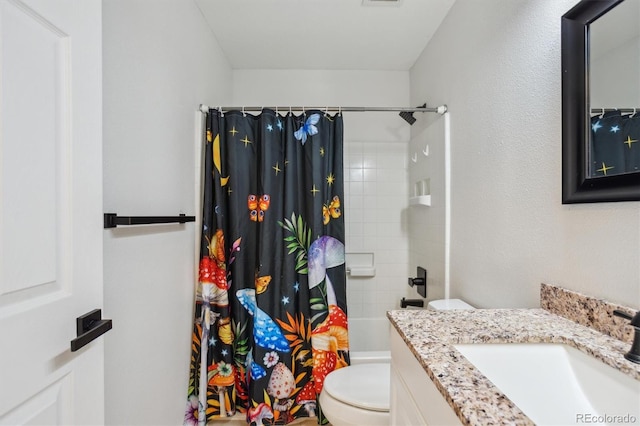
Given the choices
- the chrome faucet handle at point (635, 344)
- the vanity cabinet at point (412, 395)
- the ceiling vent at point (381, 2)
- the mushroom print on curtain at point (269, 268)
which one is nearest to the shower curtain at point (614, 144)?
the chrome faucet handle at point (635, 344)

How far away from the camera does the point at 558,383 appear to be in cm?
65

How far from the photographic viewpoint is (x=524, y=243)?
3.38 ft

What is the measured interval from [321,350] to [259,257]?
0.63 metres

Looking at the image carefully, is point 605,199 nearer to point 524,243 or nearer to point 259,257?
point 524,243

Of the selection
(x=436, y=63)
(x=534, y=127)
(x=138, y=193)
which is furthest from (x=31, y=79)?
(x=436, y=63)

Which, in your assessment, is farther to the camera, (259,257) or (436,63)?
(436,63)

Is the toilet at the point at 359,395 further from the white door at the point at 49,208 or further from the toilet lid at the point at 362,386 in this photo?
the white door at the point at 49,208

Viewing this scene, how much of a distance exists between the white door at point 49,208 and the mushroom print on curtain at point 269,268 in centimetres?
87

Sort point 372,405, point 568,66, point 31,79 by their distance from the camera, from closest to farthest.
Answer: point 31,79, point 568,66, point 372,405

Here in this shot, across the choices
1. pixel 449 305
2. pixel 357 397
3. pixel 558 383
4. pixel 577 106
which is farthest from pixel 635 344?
pixel 357 397

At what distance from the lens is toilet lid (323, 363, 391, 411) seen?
1.18m

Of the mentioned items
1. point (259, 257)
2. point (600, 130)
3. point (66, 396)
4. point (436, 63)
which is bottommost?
point (66, 396)

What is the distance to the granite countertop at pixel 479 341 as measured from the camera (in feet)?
1.48

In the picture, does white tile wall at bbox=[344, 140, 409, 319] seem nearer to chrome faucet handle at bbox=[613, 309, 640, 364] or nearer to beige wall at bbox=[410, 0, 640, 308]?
beige wall at bbox=[410, 0, 640, 308]
